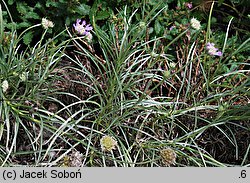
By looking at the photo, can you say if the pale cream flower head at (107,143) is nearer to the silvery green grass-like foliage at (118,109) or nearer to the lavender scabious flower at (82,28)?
the silvery green grass-like foliage at (118,109)

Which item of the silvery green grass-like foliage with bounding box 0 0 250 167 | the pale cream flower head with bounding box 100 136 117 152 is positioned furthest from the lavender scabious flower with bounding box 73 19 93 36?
the pale cream flower head with bounding box 100 136 117 152

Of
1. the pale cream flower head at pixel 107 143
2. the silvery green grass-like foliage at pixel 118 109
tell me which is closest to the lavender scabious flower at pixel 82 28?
the silvery green grass-like foliage at pixel 118 109

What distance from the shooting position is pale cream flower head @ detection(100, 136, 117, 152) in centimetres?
203

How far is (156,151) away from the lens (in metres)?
2.18

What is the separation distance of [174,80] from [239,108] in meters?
0.39

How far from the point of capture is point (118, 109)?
7.12ft

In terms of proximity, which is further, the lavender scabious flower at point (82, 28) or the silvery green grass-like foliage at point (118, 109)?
the lavender scabious flower at point (82, 28)

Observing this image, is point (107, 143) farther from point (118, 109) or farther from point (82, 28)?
point (82, 28)

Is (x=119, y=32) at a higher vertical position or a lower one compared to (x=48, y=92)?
higher

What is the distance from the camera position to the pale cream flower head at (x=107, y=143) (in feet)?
6.66

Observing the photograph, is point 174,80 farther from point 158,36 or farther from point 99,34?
point 99,34

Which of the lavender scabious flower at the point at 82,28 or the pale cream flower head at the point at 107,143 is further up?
the lavender scabious flower at the point at 82,28

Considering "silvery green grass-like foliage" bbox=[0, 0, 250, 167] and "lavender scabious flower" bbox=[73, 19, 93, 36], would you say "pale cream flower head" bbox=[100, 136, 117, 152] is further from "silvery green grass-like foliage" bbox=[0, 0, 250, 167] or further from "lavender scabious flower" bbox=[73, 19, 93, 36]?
"lavender scabious flower" bbox=[73, 19, 93, 36]
